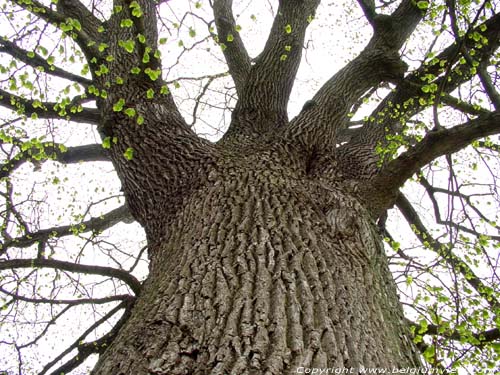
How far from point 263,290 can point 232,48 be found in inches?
171

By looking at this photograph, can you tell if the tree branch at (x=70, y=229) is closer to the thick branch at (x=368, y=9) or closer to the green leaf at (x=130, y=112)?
the green leaf at (x=130, y=112)

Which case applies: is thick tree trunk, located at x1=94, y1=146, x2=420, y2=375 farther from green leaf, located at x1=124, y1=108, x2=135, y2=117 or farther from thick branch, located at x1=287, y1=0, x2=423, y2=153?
thick branch, located at x1=287, y1=0, x2=423, y2=153

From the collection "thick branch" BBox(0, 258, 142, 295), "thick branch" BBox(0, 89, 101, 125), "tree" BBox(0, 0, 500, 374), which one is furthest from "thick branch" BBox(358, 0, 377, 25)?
"thick branch" BBox(0, 258, 142, 295)

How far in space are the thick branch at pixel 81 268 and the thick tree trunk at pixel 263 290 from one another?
73 centimetres

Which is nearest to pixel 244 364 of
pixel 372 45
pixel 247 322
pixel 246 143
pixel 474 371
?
pixel 247 322

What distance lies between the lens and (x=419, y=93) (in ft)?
14.7

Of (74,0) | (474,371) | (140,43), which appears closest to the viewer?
(140,43)

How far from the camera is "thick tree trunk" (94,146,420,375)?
5.29 ft

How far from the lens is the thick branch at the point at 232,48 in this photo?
5488mm

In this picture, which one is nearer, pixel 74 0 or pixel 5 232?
pixel 74 0

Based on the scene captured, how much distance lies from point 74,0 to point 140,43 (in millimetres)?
1469

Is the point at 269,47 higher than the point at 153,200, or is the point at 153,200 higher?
the point at 269,47

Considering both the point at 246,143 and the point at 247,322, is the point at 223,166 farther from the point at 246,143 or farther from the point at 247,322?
the point at 247,322

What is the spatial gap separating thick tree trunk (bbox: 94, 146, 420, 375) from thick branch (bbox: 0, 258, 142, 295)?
731 mm
